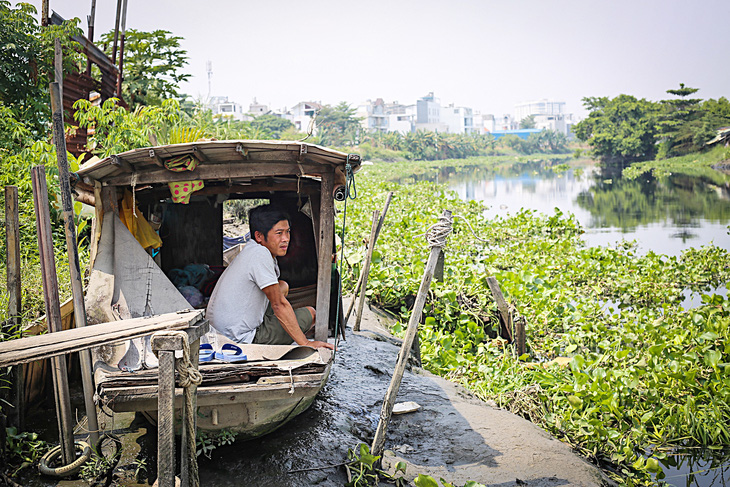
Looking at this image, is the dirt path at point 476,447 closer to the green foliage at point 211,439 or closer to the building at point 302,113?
the green foliage at point 211,439

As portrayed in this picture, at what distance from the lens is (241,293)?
3.95 m

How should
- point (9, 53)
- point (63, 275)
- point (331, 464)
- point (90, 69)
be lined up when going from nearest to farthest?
point (331, 464) → point (63, 275) → point (9, 53) → point (90, 69)

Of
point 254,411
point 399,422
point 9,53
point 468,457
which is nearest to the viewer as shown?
point 254,411

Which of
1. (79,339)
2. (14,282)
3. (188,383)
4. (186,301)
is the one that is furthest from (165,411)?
(14,282)

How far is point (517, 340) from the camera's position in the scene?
19.3ft

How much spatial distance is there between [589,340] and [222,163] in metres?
4.20

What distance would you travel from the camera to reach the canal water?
4285 mm

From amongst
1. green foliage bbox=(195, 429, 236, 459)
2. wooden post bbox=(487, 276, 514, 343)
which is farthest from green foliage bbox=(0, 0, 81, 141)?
wooden post bbox=(487, 276, 514, 343)

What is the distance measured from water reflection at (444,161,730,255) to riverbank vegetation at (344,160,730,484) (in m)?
3.98

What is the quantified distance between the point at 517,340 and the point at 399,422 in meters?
2.08

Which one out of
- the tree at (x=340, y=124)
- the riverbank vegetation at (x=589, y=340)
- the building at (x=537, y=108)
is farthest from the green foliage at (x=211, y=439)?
the building at (x=537, y=108)

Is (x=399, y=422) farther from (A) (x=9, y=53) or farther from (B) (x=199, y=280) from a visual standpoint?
(A) (x=9, y=53)

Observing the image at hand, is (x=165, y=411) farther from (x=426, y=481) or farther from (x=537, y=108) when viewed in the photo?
(x=537, y=108)

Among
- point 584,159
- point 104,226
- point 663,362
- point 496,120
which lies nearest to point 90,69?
point 104,226
